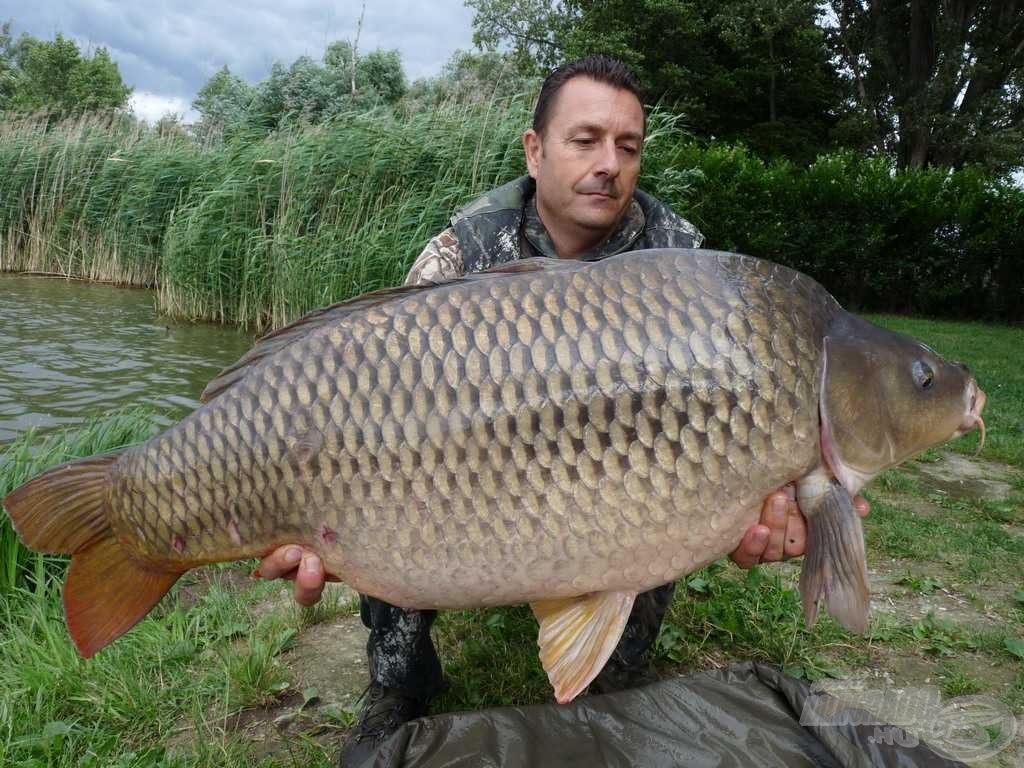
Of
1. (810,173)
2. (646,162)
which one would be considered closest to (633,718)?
(646,162)

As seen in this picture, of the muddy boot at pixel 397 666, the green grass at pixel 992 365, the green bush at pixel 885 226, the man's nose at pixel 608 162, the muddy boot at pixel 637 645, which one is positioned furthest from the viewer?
the green bush at pixel 885 226

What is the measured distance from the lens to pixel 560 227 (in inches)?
80.7

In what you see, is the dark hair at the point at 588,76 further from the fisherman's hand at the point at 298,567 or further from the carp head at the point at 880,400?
the fisherman's hand at the point at 298,567

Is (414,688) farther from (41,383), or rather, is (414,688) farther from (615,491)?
(41,383)

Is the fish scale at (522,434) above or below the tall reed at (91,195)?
below

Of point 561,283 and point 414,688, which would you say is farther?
point 414,688

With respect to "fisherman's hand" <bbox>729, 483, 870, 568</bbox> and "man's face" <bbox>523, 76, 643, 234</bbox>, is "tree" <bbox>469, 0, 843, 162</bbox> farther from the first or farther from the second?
"fisherman's hand" <bbox>729, 483, 870, 568</bbox>

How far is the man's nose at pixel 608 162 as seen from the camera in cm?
190

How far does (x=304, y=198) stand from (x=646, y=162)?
8.26 ft

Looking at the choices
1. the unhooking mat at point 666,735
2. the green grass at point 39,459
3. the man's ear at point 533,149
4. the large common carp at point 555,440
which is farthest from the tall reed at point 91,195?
the unhooking mat at point 666,735

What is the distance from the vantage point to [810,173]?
9945 millimetres

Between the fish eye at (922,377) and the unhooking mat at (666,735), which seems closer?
the fish eye at (922,377)

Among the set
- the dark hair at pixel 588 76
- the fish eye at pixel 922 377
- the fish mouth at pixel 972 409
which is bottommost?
the fish mouth at pixel 972 409

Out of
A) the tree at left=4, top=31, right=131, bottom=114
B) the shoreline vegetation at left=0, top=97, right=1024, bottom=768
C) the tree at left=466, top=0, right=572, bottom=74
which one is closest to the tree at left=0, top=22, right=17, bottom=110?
the tree at left=4, top=31, right=131, bottom=114
